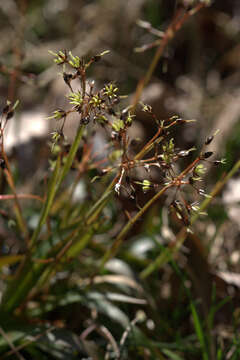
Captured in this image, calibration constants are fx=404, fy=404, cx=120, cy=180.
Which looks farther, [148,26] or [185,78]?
[185,78]

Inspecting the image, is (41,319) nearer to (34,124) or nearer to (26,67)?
(34,124)

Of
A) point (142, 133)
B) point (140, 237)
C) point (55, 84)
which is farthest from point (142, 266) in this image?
point (55, 84)

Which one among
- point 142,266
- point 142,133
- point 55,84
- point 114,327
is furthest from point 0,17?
point 114,327

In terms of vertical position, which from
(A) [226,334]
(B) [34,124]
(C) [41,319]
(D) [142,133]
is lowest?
(A) [226,334]

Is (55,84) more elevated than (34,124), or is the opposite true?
(55,84)

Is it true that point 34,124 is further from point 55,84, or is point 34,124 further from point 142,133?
point 142,133

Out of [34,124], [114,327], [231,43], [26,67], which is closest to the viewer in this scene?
[114,327]

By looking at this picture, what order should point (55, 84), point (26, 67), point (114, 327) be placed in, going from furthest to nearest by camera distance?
point (26, 67) < point (55, 84) < point (114, 327)

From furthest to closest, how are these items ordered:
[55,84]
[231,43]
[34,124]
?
[231,43] < [55,84] < [34,124]

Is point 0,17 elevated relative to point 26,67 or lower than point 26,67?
elevated

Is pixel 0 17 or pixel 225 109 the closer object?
pixel 225 109
